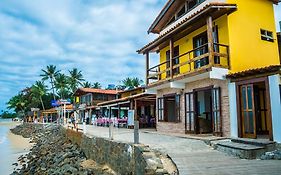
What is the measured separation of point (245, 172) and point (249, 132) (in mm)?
4572

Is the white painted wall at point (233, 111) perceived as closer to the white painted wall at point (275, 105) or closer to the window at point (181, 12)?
the white painted wall at point (275, 105)

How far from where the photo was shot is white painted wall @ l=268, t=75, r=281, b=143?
8.99 m

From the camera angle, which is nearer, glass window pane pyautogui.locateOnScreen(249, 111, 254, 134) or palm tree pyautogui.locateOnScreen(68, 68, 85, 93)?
glass window pane pyautogui.locateOnScreen(249, 111, 254, 134)

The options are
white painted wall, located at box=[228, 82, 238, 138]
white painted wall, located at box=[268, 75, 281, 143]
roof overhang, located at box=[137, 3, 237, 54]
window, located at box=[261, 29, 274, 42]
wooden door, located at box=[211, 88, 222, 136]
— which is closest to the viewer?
white painted wall, located at box=[268, 75, 281, 143]

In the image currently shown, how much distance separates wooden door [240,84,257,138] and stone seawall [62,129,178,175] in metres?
4.37

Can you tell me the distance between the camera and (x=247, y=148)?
27.2 feet

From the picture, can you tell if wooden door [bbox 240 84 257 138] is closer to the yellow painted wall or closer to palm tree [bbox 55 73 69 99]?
the yellow painted wall

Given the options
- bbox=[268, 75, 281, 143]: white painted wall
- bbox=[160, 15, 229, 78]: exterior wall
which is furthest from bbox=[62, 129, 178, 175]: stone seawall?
bbox=[160, 15, 229, 78]: exterior wall

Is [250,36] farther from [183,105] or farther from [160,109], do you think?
[160,109]

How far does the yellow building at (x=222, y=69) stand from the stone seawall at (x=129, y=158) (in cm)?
464

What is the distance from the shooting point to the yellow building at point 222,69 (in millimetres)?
10547

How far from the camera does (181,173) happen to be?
612cm

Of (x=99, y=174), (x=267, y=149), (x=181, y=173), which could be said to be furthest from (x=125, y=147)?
(x=267, y=149)

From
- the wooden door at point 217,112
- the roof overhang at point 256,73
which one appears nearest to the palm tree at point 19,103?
the wooden door at point 217,112
